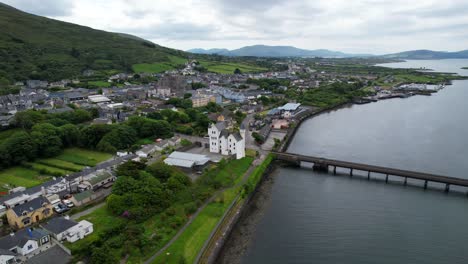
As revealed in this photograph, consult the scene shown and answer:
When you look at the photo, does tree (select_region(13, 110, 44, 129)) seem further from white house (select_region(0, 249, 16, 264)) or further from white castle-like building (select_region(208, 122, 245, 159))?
white house (select_region(0, 249, 16, 264))

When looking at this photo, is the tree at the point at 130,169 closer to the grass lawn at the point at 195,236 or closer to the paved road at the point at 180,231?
the paved road at the point at 180,231

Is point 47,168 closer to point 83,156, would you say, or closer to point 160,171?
point 83,156

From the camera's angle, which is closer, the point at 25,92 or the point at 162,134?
the point at 162,134

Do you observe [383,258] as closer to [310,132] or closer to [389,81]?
[310,132]

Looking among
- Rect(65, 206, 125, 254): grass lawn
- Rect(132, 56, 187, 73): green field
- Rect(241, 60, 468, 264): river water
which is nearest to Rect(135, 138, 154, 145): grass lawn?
Rect(65, 206, 125, 254): grass lawn

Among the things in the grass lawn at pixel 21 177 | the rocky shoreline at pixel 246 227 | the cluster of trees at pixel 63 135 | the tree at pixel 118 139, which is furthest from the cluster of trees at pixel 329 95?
the grass lawn at pixel 21 177

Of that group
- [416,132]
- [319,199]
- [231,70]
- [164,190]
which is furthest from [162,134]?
[231,70]

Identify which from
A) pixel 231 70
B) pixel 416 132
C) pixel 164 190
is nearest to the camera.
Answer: pixel 164 190
